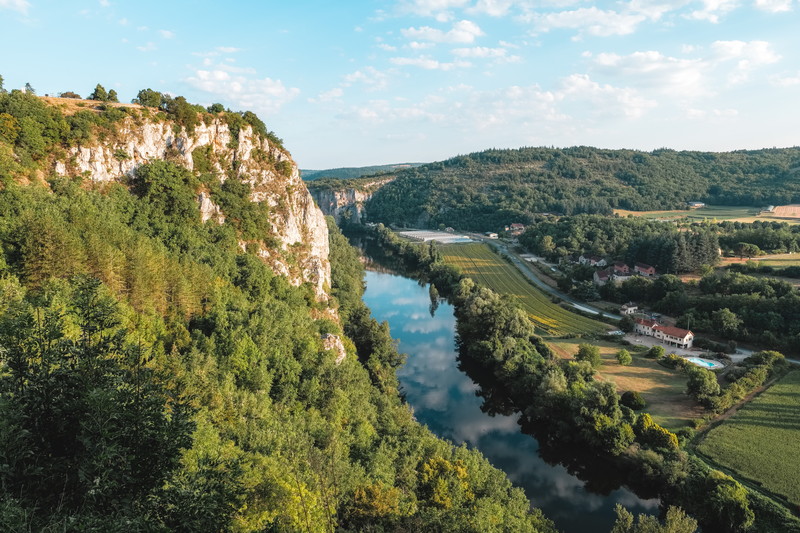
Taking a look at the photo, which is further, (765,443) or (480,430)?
(480,430)

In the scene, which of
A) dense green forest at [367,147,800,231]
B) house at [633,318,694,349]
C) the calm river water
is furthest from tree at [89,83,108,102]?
dense green forest at [367,147,800,231]

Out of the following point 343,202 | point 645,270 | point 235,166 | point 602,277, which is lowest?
point 602,277

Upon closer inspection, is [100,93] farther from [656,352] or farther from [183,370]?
[656,352]

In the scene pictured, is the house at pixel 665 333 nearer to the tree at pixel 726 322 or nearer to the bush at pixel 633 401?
the tree at pixel 726 322

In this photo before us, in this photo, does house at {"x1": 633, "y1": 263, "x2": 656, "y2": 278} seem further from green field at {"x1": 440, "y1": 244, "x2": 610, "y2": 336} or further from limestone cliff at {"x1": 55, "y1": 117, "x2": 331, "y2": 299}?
limestone cliff at {"x1": 55, "y1": 117, "x2": 331, "y2": 299}

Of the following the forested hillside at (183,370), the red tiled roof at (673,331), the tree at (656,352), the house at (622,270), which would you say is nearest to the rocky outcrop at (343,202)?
the house at (622,270)

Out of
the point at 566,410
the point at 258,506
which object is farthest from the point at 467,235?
the point at 258,506

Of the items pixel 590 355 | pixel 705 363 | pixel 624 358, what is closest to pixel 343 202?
pixel 590 355

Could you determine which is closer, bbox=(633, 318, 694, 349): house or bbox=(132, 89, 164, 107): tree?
bbox=(132, 89, 164, 107): tree
